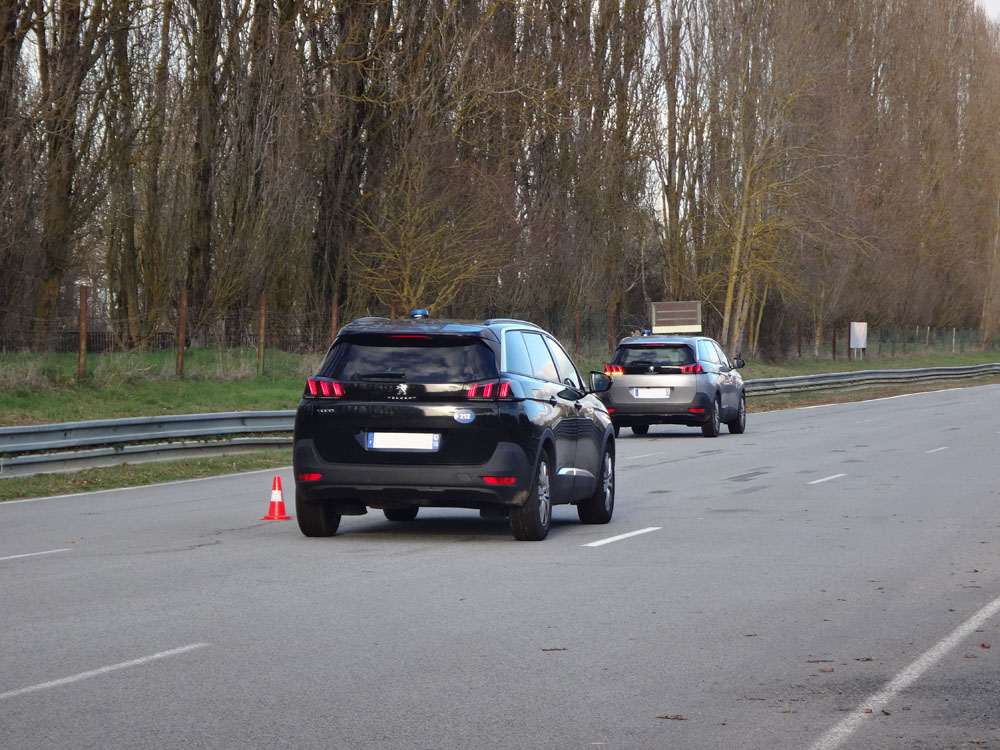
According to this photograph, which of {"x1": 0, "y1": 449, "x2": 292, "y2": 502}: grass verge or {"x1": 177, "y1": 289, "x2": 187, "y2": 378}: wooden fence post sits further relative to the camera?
{"x1": 177, "y1": 289, "x2": 187, "y2": 378}: wooden fence post

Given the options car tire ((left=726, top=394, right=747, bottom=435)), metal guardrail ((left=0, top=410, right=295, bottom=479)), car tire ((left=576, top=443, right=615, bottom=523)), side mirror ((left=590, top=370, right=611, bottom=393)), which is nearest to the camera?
car tire ((left=576, top=443, right=615, bottom=523))

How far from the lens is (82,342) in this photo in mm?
25891

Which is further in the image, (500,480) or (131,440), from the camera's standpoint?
(131,440)

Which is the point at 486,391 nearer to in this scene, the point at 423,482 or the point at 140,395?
the point at 423,482

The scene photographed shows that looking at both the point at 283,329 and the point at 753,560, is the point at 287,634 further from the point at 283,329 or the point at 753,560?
the point at 283,329

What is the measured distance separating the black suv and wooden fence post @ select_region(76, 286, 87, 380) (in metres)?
14.0

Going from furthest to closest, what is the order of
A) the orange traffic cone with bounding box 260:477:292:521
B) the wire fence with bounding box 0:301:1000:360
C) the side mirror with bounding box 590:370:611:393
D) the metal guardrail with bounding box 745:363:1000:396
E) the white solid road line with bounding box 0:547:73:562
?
the metal guardrail with bounding box 745:363:1000:396 → the wire fence with bounding box 0:301:1000:360 → the side mirror with bounding box 590:370:611:393 → the orange traffic cone with bounding box 260:477:292:521 → the white solid road line with bounding box 0:547:73:562

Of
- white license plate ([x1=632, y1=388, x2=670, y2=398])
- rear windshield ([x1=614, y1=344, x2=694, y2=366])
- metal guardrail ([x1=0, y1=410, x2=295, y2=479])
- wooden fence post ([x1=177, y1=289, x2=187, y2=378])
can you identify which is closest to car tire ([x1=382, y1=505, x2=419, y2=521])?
metal guardrail ([x1=0, y1=410, x2=295, y2=479])

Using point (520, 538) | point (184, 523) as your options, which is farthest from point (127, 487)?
point (520, 538)

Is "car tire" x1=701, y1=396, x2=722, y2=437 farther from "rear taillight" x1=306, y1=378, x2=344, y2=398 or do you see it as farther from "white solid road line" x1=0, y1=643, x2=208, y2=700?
"white solid road line" x1=0, y1=643, x2=208, y2=700

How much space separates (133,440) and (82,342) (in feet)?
22.8

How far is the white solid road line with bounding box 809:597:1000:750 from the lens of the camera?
591 centimetres

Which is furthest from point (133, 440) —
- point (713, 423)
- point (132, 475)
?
point (713, 423)

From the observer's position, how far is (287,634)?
26.2 ft
